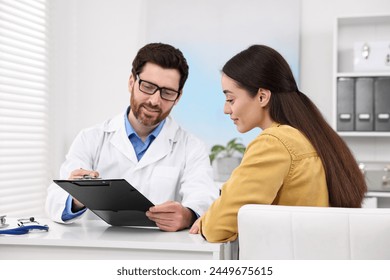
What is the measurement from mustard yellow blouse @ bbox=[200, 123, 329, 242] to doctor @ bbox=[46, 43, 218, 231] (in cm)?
55

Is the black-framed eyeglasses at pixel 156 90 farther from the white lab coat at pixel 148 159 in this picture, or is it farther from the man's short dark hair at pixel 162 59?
the white lab coat at pixel 148 159

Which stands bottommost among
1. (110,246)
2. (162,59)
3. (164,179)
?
(110,246)

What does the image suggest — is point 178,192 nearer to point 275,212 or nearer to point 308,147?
point 308,147

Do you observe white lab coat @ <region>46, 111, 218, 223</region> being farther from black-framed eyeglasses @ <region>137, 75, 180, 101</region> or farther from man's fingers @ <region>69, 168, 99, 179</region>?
man's fingers @ <region>69, 168, 99, 179</region>

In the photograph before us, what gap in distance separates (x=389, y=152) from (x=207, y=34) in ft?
4.98

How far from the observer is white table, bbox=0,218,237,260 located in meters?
1.40

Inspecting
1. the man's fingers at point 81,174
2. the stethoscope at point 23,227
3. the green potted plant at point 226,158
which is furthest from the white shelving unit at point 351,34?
the stethoscope at point 23,227

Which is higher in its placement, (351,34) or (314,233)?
(351,34)

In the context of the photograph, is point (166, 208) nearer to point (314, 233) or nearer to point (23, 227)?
point (23, 227)

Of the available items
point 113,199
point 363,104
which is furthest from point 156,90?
point 363,104

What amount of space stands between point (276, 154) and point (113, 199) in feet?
1.52

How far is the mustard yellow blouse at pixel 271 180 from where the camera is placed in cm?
130

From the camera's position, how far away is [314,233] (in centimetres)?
108
